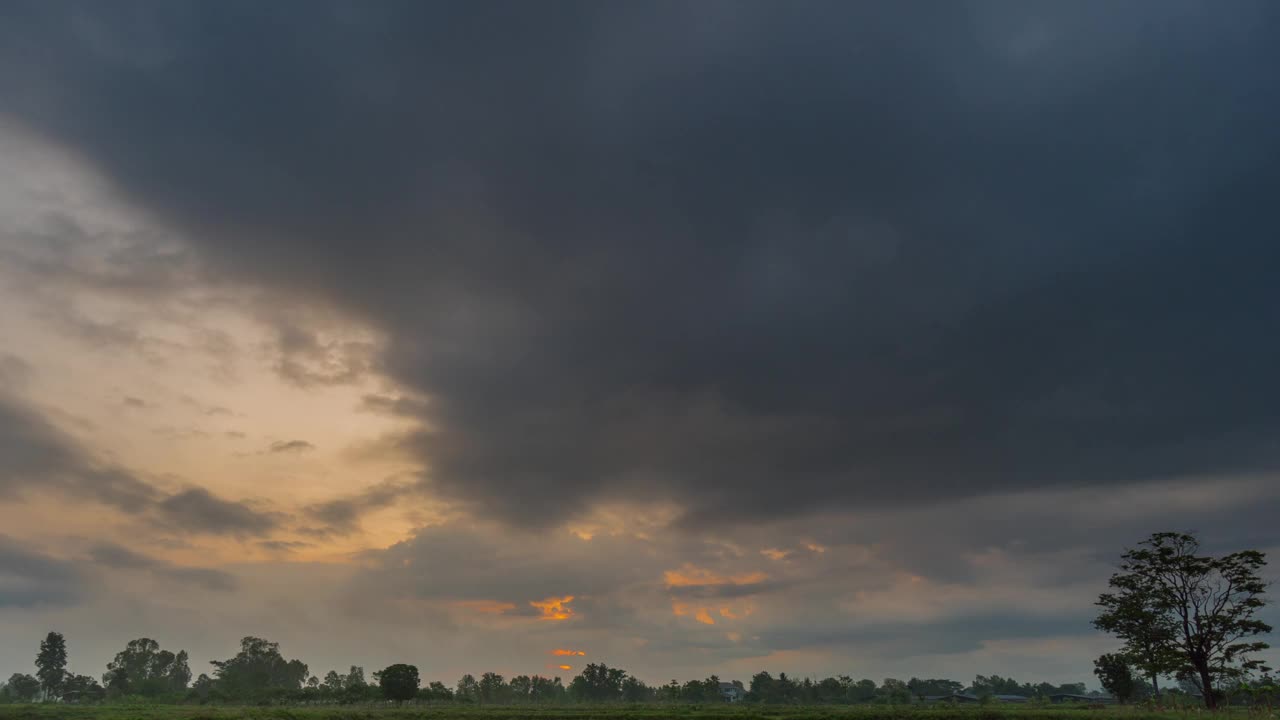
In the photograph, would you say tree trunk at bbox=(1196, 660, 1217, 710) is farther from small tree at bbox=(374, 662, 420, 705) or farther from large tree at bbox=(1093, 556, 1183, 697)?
small tree at bbox=(374, 662, 420, 705)

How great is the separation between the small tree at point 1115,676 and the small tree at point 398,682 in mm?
138088

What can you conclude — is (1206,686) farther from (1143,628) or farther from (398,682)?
(398,682)

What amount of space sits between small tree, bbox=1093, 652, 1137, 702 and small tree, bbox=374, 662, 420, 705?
453 feet

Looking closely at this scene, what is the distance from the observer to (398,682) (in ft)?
541

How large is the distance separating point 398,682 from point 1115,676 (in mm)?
142186

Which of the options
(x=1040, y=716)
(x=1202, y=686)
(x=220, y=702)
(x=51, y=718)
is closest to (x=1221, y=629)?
(x=1202, y=686)

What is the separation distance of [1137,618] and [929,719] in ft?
138

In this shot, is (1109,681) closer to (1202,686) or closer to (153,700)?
(1202,686)

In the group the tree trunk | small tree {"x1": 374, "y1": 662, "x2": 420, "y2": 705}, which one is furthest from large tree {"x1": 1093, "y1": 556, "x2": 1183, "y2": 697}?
small tree {"x1": 374, "y1": 662, "x2": 420, "y2": 705}

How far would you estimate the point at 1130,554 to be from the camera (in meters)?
104

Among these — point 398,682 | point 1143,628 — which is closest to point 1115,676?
point 1143,628

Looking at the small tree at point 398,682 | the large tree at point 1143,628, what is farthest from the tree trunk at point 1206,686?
the small tree at point 398,682

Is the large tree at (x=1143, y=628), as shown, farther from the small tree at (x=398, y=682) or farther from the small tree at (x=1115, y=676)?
the small tree at (x=398, y=682)

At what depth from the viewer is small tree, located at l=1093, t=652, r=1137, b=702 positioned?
→ 118562mm
